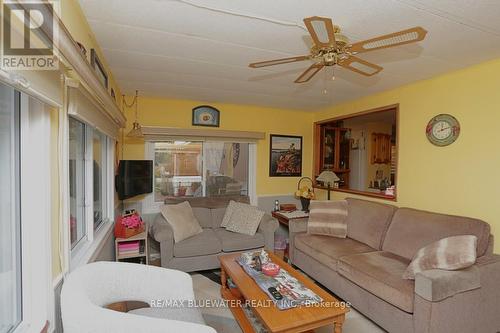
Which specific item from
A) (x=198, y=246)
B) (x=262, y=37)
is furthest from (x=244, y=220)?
(x=262, y=37)

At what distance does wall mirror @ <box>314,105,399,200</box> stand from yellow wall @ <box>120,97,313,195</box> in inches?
9.9

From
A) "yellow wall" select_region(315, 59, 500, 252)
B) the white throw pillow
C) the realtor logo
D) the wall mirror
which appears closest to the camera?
the realtor logo

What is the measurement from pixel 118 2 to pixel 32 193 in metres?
1.15

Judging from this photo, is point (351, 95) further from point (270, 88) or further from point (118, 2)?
point (118, 2)

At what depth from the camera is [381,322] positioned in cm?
200

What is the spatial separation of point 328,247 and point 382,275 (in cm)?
71

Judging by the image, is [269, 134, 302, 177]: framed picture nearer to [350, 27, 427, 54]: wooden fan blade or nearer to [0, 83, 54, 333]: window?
[350, 27, 427, 54]: wooden fan blade

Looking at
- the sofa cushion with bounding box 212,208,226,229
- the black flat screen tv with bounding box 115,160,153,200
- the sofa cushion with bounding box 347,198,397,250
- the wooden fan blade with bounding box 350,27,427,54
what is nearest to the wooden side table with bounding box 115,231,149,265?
the black flat screen tv with bounding box 115,160,153,200

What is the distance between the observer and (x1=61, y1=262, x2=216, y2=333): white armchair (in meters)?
1.10

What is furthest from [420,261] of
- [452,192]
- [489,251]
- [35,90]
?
[35,90]

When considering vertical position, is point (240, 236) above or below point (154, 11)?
below

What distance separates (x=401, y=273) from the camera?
6.77ft

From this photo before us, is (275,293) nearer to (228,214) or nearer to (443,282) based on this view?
(443,282)

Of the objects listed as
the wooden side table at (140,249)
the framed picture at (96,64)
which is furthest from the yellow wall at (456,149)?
the framed picture at (96,64)
